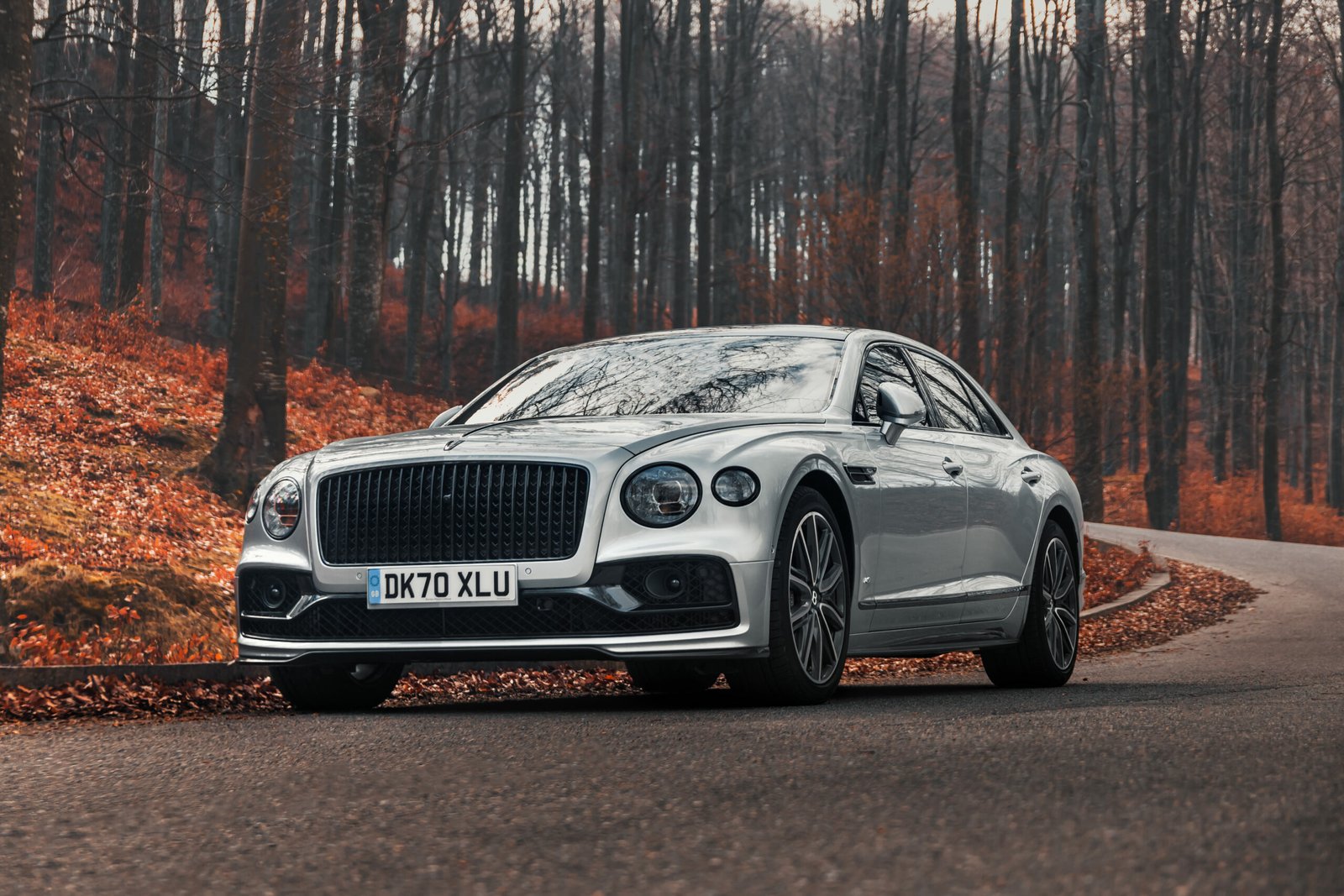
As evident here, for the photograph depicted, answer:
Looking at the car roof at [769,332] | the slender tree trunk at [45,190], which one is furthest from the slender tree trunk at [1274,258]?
the car roof at [769,332]

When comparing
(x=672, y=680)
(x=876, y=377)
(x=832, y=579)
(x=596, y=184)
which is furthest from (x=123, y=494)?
(x=596, y=184)

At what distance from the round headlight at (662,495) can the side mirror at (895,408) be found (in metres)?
1.57

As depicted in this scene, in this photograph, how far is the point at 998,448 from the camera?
28.7 ft

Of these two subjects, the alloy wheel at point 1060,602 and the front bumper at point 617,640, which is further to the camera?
the alloy wheel at point 1060,602

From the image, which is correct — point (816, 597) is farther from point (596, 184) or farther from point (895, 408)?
point (596, 184)

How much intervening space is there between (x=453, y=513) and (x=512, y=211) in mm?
27293

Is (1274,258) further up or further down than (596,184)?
further down

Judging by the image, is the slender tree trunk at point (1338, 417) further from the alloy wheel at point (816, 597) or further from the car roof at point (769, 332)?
the alloy wheel at point (816, 597)

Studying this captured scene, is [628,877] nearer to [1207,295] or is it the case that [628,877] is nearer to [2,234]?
[2,234]

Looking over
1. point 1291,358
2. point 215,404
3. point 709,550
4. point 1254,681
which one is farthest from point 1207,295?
point 709,550

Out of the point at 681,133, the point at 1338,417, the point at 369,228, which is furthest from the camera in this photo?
the point at 1338,417

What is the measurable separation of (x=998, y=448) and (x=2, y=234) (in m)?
6.44

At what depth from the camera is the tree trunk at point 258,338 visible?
17.6 metres

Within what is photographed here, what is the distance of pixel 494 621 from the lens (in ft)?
20.6
